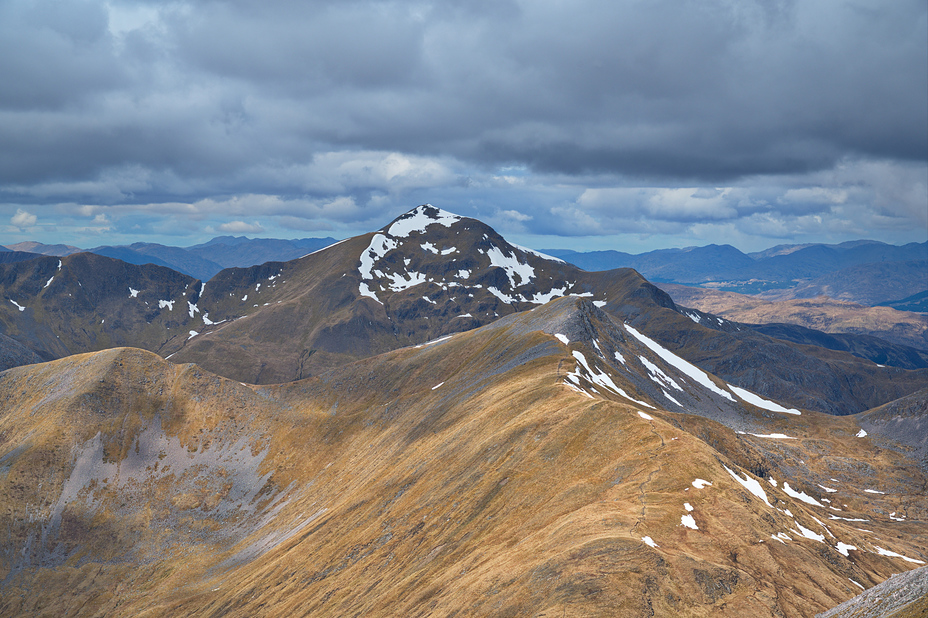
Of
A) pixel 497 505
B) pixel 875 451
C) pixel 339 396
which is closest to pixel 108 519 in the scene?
pixel 339 396

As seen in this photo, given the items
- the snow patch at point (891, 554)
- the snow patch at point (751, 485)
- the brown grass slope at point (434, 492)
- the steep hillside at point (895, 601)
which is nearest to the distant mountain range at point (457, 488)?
the brown grass slope at point (434, 492)

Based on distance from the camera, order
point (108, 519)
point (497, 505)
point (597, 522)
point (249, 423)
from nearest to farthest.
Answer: point (597, 522) → point (497, 505) → point (108, 519) → point (249, 423)

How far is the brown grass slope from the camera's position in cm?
5078

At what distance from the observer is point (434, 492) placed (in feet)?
295

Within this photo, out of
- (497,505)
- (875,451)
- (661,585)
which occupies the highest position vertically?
(661,585)

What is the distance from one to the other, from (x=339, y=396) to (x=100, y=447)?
227ft

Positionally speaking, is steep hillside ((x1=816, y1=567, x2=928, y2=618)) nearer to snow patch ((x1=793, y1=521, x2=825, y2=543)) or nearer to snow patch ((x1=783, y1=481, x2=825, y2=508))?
snow patch ((x1=793, y1=521, x2=825, y2=543))

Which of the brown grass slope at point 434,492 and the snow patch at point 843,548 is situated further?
the snow patch at point 843,548

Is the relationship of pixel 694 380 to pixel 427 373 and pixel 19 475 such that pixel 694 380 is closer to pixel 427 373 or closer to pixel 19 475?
pixel 427 373

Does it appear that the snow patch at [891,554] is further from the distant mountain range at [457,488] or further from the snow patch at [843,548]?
the snow patch at [843,548]

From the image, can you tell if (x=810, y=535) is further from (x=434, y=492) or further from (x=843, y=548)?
(x=434, y=492)

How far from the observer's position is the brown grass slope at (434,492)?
167 ft

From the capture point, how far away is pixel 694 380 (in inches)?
7677

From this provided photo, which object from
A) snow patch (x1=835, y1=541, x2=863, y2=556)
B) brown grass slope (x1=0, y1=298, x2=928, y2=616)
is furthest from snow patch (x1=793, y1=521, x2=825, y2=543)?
snow patch (x1=835, y1=541, x2=863, y2=556)
